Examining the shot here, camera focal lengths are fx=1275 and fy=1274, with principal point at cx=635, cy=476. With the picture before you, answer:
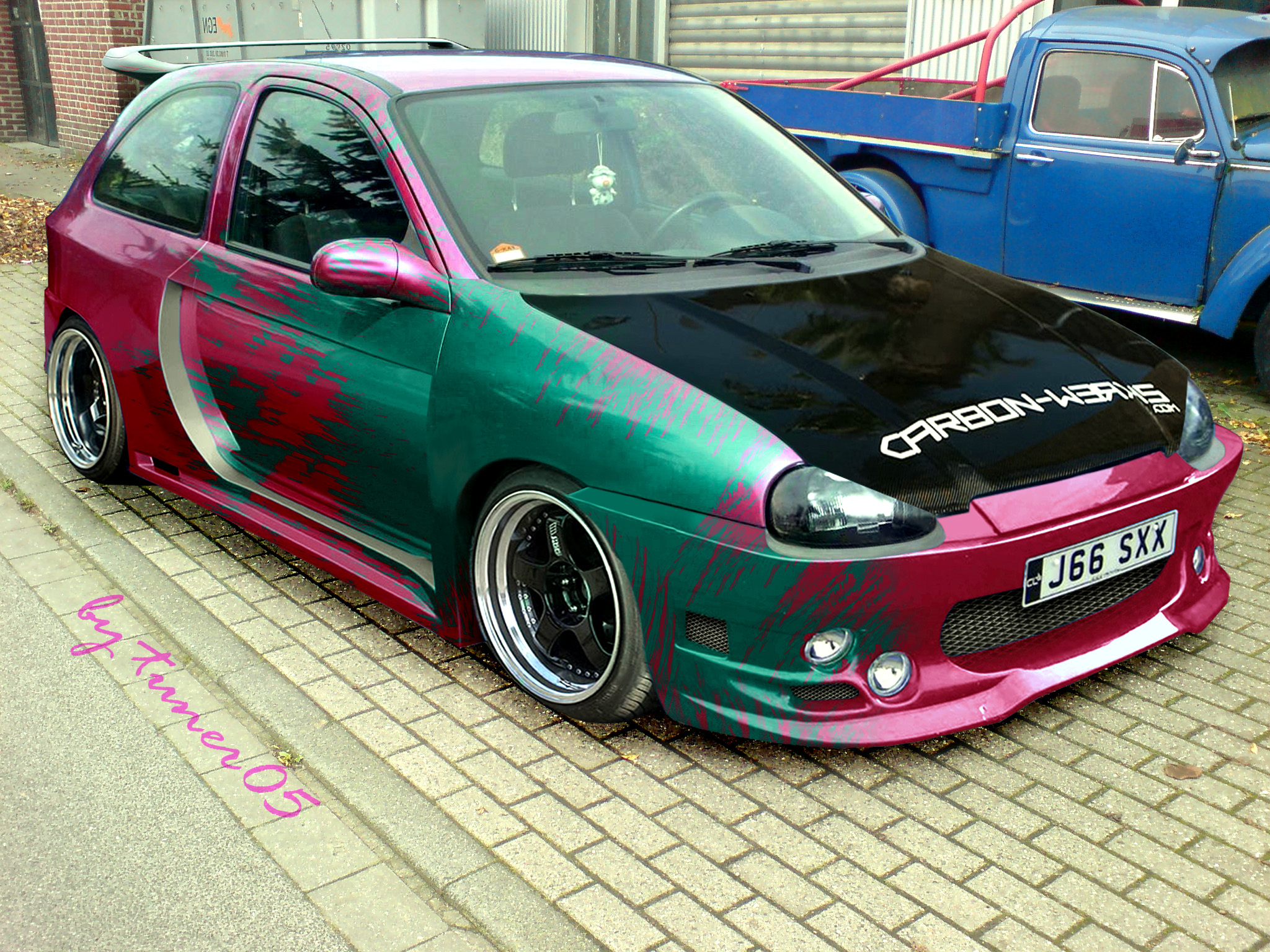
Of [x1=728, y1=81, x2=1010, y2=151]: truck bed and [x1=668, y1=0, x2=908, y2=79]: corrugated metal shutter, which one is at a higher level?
[x1=668, y1=0, x2=908, y2=79]: corrugated metal shutter

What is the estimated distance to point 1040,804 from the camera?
3.15 meters

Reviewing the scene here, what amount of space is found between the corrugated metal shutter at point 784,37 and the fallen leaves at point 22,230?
6664 mm

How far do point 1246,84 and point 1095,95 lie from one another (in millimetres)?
754

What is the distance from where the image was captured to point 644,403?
3.13 metres

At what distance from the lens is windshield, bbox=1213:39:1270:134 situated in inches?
262

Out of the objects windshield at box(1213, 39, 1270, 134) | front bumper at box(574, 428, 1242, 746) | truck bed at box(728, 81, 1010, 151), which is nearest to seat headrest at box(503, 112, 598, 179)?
front bumper at box(574, 428, 1242, 746)

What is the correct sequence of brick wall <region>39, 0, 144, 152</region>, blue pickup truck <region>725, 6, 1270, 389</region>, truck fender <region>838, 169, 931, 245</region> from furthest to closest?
1. brick wall <region>39, 0, 144, 152</region>
2. truck fender <region>838, 169, 931, 245</region>
3. blue pickup truck <region>725, 6, 1270, 389</region>

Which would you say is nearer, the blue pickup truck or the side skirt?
the side skirt

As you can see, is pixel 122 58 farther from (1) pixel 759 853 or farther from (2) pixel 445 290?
(1) pixel 759 853

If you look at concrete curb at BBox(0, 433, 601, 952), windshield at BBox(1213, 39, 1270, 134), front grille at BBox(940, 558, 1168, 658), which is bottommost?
concrete curb at BBox(0, 433, 601, 952)

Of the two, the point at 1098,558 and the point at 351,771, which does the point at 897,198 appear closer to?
the point at 1098,558

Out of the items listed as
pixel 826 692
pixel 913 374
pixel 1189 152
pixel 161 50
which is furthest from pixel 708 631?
pixel 1189 152

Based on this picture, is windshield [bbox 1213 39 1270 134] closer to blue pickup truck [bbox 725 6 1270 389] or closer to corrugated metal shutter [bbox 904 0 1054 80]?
blue pickup truck [bbox 725 6 1270 389]

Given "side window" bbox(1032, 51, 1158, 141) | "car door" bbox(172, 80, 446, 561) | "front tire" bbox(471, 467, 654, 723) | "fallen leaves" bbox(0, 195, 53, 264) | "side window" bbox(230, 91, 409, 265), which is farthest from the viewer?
"fallen leaves" bbox(0, 195, 53, 264)
